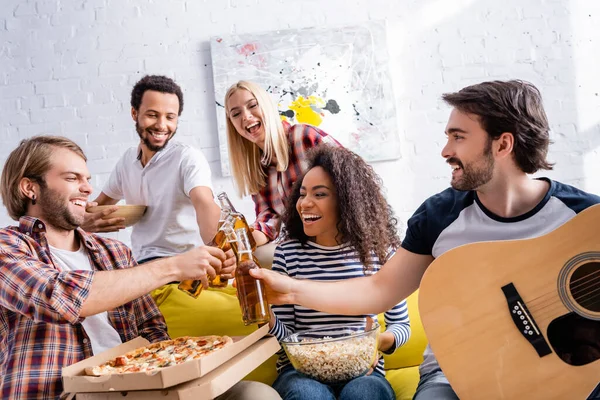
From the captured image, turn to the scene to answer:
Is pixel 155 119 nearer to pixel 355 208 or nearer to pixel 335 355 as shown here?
pixel 355 208

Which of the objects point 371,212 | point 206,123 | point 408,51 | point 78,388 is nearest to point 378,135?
point 408,51

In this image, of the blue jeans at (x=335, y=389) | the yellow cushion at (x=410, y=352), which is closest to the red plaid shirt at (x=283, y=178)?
the yellow cushion at (x=410, y=352)

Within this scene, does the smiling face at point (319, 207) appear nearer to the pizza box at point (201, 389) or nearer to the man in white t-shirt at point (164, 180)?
the man in white t-shirt at point (164, 180)

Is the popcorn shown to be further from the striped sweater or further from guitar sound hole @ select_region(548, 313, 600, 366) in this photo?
guitar sound hole @ select_region(548, 313, 600, 366)

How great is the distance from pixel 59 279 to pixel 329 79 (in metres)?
2.50

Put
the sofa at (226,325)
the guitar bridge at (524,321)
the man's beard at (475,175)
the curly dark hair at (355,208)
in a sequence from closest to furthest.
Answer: the guitar bridge at (524,321)
the man's beard at (475,175)
the curly dark hair at (355,208)
the sofa at (226,325)

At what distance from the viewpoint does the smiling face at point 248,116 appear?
2.54 meters

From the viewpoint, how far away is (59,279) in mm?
1432

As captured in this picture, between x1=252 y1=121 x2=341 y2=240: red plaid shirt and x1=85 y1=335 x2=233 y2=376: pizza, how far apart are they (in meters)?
0.93

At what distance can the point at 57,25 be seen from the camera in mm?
3822

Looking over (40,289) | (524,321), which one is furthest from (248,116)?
(524,321)

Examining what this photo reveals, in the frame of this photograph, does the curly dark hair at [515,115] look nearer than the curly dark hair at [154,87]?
Yes

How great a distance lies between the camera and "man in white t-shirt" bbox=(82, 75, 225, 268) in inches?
99.6

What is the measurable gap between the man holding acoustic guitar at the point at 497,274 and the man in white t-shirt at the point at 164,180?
3.31ft
